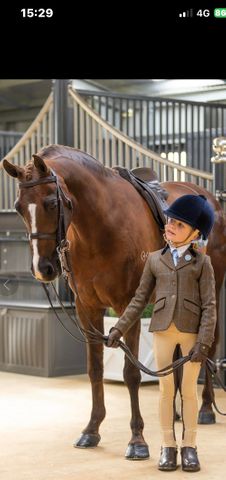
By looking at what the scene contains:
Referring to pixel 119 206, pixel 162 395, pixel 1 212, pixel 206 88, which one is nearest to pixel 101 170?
pixel 119 206

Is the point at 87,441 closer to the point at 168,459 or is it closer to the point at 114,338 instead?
the point at 168,459

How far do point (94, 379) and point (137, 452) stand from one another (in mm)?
478

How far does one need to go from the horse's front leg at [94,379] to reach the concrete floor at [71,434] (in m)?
0.06

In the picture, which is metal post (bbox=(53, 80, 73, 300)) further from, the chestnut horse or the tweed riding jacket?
the tweed riding jacket

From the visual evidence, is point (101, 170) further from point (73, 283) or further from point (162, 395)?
point (162, 395)

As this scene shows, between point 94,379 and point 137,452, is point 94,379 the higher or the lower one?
the higher one

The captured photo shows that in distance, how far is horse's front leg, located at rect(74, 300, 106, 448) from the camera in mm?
3307

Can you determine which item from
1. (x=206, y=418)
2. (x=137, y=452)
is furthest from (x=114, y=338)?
(x=206, y=418)

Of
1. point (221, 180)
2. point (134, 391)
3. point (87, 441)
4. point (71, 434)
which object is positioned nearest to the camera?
point (134, 391)

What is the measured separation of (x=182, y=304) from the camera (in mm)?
2660
